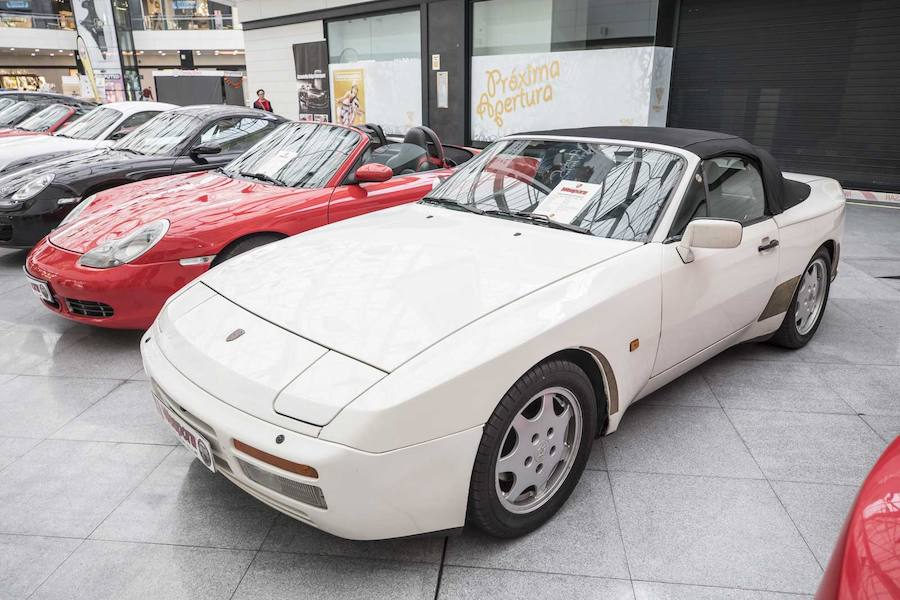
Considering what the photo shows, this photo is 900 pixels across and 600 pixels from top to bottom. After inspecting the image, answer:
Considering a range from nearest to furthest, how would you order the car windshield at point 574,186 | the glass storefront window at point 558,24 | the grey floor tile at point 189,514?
1. the grey floor tile at point 189,514
2. the car windshield at point 574,186
3. the glass storefront window at point 558,24

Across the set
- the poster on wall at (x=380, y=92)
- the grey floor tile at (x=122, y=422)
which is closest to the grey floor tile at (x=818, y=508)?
the grey floor tile at (x=122, y=422)

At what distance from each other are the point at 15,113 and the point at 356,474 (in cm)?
1246

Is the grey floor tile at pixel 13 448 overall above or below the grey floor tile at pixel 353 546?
below

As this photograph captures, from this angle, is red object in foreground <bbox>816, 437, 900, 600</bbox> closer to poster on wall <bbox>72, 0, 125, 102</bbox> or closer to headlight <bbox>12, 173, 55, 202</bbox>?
headlight <bbox>12, 173, 55, 202</bbox>

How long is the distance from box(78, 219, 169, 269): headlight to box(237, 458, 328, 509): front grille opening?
2.27 metres

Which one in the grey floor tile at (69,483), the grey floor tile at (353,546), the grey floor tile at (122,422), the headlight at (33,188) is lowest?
the grey floor tile at (122,422)

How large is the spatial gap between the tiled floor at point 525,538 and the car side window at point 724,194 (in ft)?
3.15

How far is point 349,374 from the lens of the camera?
5.86ft

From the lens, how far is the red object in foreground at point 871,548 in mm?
1121

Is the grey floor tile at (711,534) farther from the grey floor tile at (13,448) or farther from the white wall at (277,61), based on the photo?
the white wall at (277,61)

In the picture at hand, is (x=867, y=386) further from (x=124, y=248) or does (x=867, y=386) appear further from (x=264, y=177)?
(x=124, y=248)

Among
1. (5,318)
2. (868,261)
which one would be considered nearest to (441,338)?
(5,318)

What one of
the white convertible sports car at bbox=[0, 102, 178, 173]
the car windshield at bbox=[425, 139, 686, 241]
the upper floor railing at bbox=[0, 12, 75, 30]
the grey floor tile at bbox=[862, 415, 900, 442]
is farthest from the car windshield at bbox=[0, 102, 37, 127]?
the upper floor railing at bbox=[0, 12, 75, 30]

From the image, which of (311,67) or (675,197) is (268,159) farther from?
(311,67)
